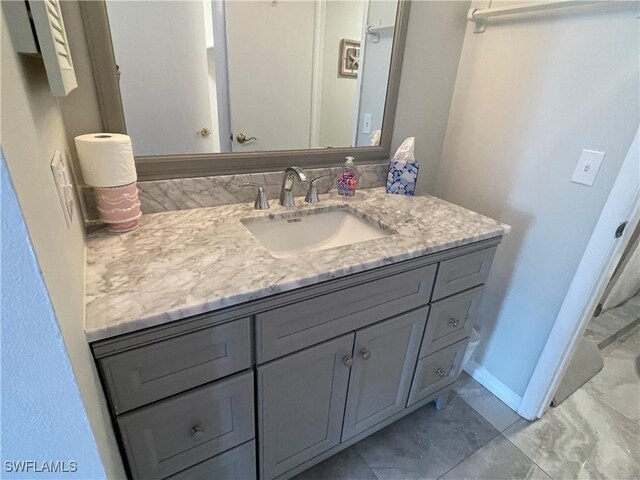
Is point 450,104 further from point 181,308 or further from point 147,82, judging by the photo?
point 181,308

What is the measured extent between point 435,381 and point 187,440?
0.96 metres

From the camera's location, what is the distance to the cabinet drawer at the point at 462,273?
1.10m

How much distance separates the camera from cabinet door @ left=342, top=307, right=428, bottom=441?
106 centimetres

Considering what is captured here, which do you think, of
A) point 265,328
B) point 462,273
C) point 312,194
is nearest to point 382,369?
point 462,273

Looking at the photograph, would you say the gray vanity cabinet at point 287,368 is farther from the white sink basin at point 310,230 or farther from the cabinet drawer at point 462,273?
the white sink basin at point 310,230

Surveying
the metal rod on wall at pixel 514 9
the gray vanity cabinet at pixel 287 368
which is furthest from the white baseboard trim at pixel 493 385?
the metal rod on wall at pixel 514 9

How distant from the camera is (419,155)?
1.57m

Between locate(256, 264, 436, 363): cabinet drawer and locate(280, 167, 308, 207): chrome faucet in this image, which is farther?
locate(280, 167, 308, 207): chrome faucet

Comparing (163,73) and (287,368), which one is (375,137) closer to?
(163,73)

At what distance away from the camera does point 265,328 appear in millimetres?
814

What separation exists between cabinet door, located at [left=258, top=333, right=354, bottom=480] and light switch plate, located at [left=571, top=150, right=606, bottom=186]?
0.94 meters

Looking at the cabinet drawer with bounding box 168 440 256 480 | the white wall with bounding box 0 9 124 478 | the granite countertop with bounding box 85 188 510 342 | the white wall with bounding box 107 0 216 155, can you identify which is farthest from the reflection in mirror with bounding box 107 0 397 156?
the cabinet drawer with bounding box 168 440 256 480

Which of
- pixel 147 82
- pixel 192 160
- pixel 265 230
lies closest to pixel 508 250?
pixel 265 230

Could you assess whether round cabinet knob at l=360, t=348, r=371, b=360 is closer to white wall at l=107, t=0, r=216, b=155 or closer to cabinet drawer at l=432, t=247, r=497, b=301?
cabinet drawer at l=432, t=247, r=497, b=301
